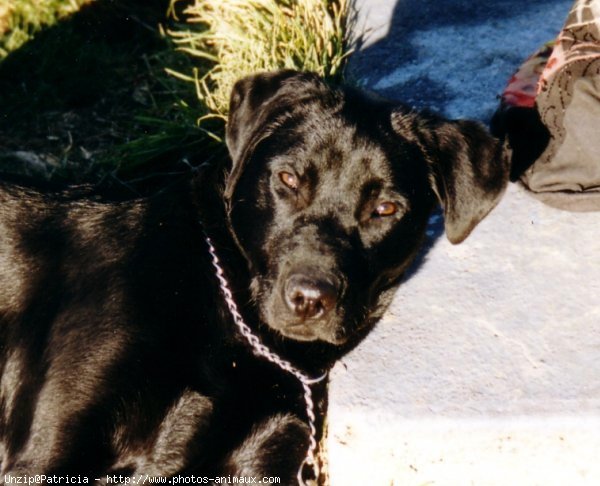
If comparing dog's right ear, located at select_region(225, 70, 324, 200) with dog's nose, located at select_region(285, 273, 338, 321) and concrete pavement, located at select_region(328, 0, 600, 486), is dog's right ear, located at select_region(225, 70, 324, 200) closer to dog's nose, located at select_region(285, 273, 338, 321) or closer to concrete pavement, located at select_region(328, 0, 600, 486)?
dog's nose, located at select_region(285, 273, 338, 321)

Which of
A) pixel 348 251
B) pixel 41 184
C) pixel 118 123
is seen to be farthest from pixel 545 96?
pixel 118 123

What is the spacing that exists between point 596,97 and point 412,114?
848mm

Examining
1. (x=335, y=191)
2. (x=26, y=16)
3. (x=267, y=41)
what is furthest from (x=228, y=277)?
(x=26, y=16)

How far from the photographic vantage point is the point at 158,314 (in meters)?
2.78

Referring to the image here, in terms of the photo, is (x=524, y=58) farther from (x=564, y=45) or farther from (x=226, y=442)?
(x=226, y=442)

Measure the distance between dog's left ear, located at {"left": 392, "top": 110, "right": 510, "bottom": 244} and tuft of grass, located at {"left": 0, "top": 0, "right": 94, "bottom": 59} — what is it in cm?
332

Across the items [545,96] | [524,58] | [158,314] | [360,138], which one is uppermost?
[360,138]

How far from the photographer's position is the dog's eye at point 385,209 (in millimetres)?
2932

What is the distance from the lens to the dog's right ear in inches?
118

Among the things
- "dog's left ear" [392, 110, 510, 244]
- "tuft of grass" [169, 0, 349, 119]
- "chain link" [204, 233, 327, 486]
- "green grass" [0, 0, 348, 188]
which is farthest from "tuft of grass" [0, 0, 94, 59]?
"dog's left ear" [392, 110, 510, 244]

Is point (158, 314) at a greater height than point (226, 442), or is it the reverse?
point (158, 314)

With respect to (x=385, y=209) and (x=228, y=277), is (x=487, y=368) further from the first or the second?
(x=228, y=277)

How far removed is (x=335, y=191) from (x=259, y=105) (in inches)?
19.4

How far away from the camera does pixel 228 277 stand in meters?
2.99
